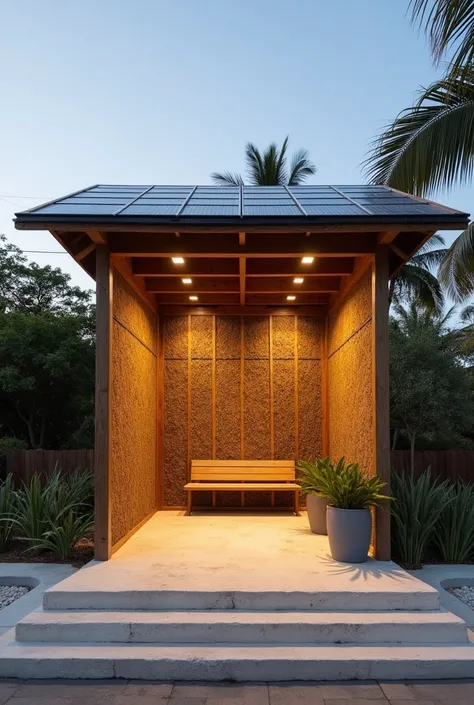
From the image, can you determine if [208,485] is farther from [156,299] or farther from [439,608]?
[439,608]

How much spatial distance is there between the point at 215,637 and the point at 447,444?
61.4 feet

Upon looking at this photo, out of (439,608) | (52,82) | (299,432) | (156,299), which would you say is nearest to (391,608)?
(439,608)

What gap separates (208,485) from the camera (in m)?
7.34

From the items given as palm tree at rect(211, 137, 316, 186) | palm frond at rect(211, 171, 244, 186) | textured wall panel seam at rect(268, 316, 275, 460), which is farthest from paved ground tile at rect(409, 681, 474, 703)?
palm frond at rect(211, 171, 244, 186)

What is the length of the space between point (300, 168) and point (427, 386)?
807 centimetres

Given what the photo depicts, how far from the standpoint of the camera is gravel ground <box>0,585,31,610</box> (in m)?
4.99

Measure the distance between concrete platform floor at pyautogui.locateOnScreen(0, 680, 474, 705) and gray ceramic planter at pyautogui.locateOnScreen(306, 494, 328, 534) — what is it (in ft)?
9.42

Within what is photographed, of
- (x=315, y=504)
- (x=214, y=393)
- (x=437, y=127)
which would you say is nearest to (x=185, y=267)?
(x=214, y=393)

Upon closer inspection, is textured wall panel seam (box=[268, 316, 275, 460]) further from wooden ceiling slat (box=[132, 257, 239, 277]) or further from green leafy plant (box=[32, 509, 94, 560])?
green leafy plant (box=[32, 509, 94, 560])

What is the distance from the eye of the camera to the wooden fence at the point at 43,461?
28.2ft

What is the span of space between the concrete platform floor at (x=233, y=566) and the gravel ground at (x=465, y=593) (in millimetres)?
790

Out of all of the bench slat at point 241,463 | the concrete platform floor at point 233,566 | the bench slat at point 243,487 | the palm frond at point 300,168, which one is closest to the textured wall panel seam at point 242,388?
the bench slat at point 241,463

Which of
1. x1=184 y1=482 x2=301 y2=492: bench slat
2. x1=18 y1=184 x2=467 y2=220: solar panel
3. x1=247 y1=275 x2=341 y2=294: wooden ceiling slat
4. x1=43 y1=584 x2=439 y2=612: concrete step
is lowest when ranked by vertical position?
x1=43 y1=584 x2=439 y2=612: concrete step

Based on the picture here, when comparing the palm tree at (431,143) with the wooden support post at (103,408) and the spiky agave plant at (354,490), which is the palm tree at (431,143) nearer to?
the spiky agave plant at (354,490)
